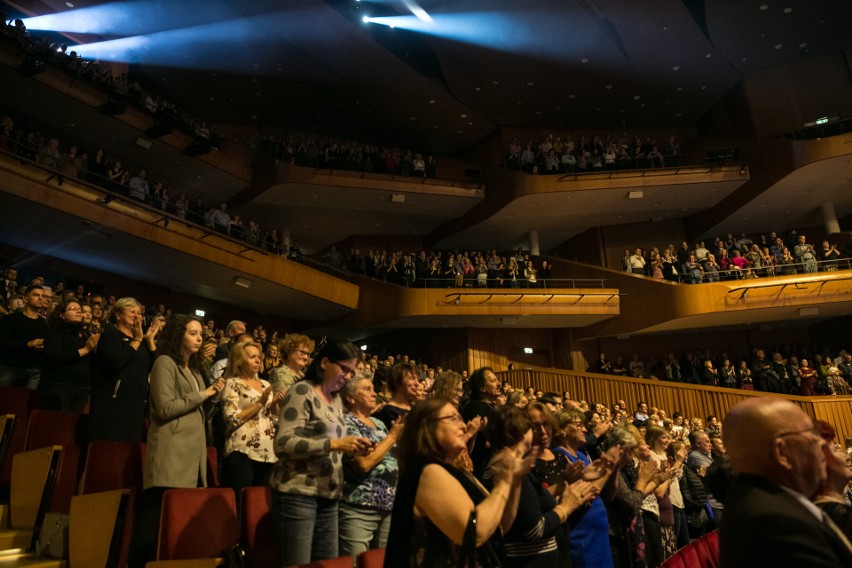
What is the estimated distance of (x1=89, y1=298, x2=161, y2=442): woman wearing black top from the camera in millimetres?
2195

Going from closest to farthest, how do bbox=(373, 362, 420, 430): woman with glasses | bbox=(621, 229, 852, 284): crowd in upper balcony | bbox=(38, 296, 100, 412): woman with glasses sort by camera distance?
1. bbox=(373, 362, 420, 430): woman with glasses
2. bbox=(38, 296, 100, 412): woman with glasses
3. bbox=(621, 229, 852, 284): crowd in upper balcony

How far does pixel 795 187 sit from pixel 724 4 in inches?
132

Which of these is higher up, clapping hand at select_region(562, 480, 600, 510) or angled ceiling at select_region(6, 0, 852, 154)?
angled ceiling at select_region(6, 0, 852, 154)

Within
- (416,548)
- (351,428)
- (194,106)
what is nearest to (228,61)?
(194,106)

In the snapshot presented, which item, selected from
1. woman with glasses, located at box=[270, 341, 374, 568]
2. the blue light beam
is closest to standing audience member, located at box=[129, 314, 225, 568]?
woman with glasses, located at box=[270, 341, 374, 568]

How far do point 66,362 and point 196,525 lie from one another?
4.65ft

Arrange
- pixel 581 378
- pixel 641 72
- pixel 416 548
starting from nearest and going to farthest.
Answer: pixel 416 548 → pixel 581 378 → pixel 641 72

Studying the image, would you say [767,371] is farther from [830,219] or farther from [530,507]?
[530,507]

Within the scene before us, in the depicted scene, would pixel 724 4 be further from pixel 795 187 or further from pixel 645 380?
pixel 645 380

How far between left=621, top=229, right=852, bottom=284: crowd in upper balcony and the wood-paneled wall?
6.93 feet

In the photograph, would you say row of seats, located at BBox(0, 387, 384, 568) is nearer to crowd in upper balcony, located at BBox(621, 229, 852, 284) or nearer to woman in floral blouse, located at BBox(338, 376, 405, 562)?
woman in floral blouse, located at BBox(338, 376, 405, 562)

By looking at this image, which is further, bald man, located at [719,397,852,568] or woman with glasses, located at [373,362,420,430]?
woman with glasses, located at [373,362,420,430]

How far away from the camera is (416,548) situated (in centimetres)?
108

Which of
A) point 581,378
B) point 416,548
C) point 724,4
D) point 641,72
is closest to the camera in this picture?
point 416,548
